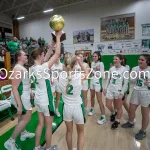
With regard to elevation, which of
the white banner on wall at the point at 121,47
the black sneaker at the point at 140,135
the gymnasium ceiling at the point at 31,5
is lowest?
the black sneaker at the point at 140,135

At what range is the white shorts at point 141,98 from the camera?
7.18ft

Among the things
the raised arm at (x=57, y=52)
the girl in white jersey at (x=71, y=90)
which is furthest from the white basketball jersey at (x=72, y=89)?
the raised arm at (x=57, y=52)

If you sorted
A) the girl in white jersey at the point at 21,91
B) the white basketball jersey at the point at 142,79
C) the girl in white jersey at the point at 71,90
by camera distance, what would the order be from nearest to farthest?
the girl in white jersey at the point at 71,90, the girl in white jersey at the point at 21,91, the white basketball jersey at the point at 142,79

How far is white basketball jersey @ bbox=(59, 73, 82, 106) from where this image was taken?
5.06 feet

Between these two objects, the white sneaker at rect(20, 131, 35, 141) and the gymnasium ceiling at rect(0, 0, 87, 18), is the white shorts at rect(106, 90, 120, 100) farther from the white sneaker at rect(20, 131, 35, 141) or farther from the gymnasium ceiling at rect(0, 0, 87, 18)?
the gymnasium ceiling at rect(0, 0, 87, 18)

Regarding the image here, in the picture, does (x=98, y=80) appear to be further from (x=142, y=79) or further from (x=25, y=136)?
(x=25, y=136)

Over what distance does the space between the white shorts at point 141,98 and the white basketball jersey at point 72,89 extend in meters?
1.22

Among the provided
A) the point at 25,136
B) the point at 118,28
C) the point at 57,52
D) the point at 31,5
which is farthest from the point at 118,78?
the point at 31,5

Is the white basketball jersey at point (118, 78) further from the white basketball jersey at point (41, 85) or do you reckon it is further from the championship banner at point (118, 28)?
the championship banner at point (118, 28)

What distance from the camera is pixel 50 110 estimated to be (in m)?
1.79

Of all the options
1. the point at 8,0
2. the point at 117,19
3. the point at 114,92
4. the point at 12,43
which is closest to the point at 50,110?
the point at 114,92

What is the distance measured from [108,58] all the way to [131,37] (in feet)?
6.92

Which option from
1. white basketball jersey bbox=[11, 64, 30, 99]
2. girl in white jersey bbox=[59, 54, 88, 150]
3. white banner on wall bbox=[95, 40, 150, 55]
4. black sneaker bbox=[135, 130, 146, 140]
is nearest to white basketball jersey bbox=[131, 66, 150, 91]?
black sneaker bbox=[135, 130, 146, 140]

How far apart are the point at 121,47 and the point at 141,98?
7.97 metres
